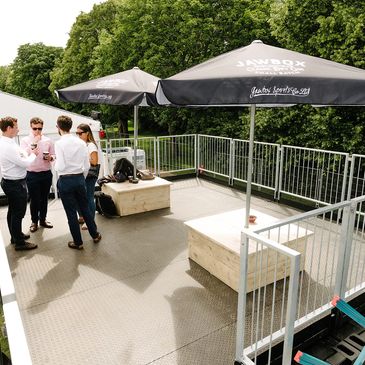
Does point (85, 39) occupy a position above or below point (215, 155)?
above

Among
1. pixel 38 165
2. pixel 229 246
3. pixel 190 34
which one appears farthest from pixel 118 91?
pixel 190 34

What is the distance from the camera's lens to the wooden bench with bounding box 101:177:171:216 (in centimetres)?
662

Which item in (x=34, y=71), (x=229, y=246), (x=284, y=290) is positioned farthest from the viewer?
(x=34, y=71)

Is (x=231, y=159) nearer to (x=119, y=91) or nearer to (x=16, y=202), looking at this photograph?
(x=119, y=91)

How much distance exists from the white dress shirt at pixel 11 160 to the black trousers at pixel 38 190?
0.69 metres

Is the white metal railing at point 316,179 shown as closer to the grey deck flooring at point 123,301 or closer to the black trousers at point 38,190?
the grey deck flooring at point 123,301

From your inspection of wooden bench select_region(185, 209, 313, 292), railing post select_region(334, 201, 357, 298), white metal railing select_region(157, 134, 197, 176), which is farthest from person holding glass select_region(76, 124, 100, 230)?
white metal railing select_region(157, 134, 197, 176)

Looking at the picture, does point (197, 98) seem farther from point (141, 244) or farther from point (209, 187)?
point (209, 187)

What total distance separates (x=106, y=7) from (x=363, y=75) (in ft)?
92.7

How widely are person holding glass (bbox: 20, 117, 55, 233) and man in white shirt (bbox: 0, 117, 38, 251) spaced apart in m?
0.31

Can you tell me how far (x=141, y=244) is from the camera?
5.39m

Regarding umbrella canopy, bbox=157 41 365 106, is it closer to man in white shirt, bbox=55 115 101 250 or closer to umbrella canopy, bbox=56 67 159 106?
man in white shirt, bbox=55 115 101 250

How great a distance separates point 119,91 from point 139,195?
213 cm

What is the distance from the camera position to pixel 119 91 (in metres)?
5.65
